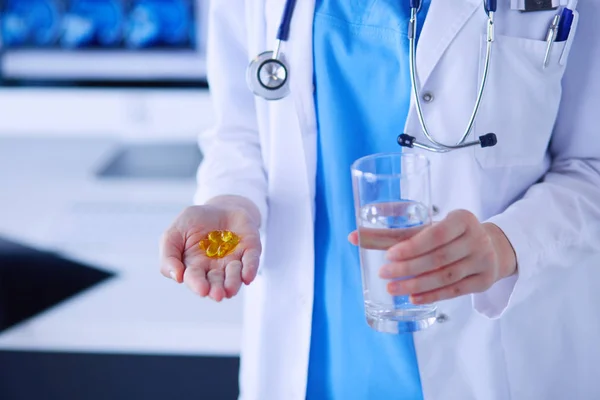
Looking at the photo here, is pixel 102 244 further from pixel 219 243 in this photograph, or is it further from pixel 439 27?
pixel 439 27

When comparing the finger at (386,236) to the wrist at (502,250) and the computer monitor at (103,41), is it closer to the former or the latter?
the wrist at (502,250)

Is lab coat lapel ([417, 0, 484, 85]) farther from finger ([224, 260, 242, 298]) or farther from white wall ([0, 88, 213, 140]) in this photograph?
white wall ([0, 88, 213, 140])

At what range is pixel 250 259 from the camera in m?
0.86

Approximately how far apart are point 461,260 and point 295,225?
1.18 ft

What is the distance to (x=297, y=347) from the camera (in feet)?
3.50

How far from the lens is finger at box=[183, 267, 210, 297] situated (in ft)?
2.64

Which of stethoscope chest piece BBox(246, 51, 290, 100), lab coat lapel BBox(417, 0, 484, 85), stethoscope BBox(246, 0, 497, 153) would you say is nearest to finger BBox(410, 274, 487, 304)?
stethoscope BBox(246, 0, 497, 153)

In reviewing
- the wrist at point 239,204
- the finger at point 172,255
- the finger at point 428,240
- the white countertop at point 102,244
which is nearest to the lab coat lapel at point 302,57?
the wrist at point 239,204

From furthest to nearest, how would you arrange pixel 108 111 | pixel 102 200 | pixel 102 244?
pixel 108 111
pixel 102 200
pixel 102 244

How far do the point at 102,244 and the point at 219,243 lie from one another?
3.01 feet

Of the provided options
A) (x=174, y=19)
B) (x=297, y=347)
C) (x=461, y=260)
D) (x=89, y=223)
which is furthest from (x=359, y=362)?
(x=174, y=19)

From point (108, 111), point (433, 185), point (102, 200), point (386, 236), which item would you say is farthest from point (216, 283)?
point (108, 111)

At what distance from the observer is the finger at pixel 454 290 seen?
73 centimetres

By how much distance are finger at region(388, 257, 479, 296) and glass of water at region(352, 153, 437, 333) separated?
41mm
